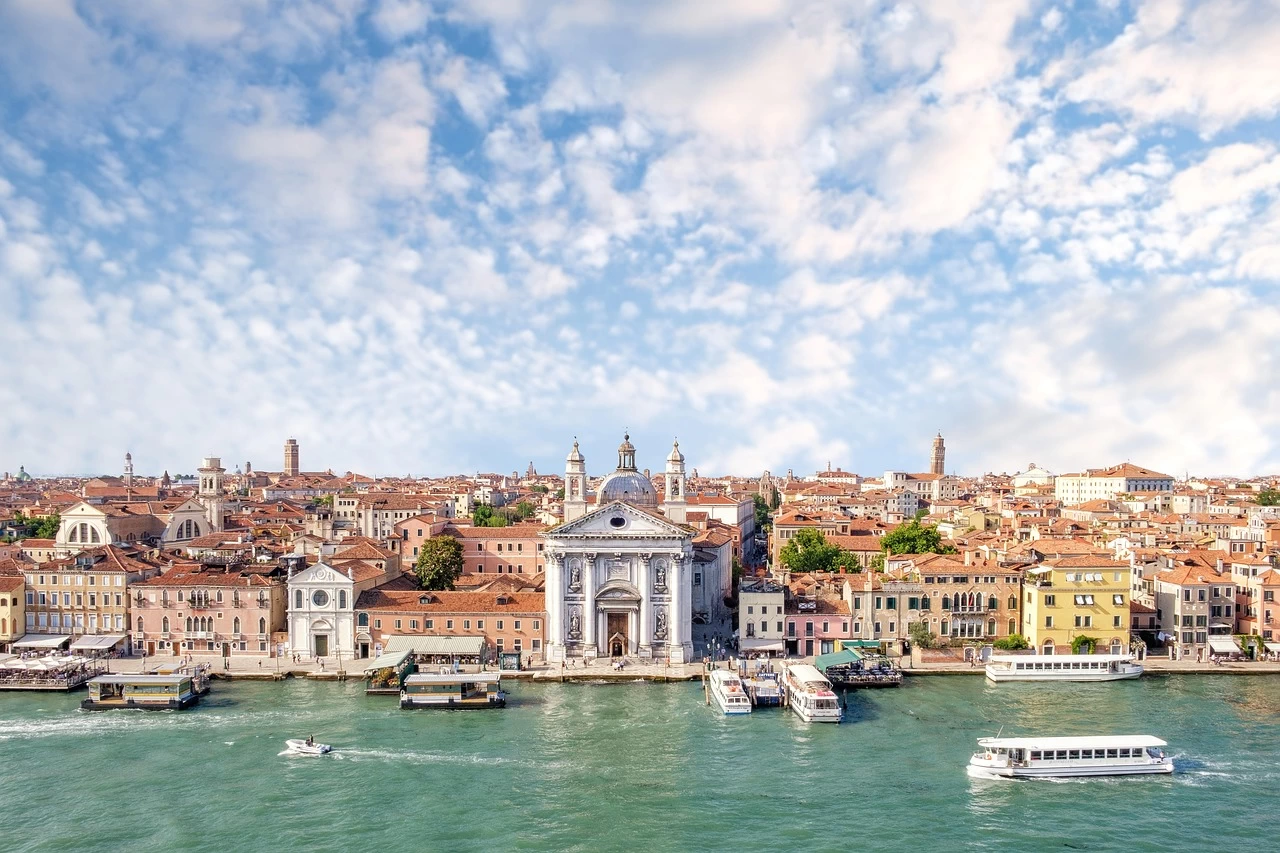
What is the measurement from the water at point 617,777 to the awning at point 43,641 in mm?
6985

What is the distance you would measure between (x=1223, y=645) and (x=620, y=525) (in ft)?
91.1

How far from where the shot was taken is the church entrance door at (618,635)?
45.0m

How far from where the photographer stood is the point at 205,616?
46125 mm

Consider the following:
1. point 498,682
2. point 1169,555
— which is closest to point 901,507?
point 1169,555

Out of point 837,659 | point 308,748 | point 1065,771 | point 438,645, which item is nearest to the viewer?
point 1065,771

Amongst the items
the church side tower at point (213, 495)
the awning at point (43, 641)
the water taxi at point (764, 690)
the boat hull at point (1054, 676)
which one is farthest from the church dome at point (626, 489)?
the church side tower at point (213, 495)

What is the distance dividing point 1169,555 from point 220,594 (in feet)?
158

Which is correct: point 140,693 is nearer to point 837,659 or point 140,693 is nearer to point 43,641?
point 43,641

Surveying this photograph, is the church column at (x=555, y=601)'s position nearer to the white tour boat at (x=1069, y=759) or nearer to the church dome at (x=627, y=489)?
the church dome at (x=627, y=489)

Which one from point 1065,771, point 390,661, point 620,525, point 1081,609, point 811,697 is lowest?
point 1065,771

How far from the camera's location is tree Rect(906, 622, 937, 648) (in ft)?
147

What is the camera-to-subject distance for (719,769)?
1188 inches

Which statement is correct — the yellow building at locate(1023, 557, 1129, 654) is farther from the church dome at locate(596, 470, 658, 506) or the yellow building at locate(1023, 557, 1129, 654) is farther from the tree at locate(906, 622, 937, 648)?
the church dome at locate(596, 470, 658, 506)

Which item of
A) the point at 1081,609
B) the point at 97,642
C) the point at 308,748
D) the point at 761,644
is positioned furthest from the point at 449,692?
the point at 1081,609
